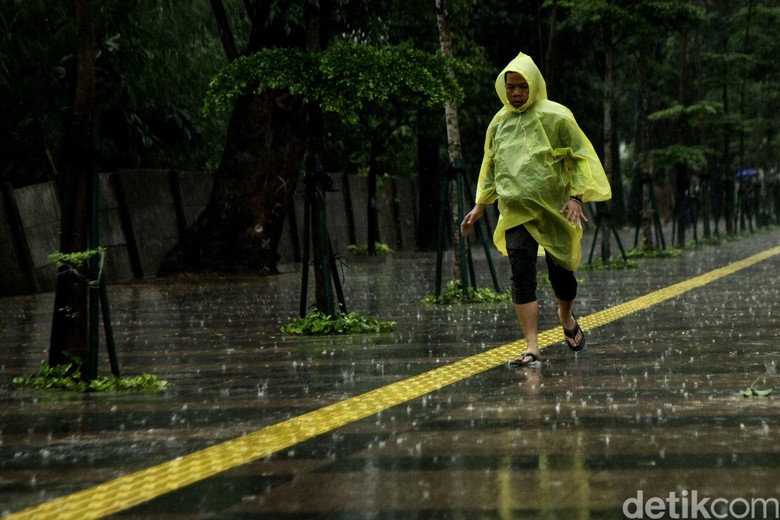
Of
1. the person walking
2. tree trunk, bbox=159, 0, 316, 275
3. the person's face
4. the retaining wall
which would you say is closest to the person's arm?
the person walking

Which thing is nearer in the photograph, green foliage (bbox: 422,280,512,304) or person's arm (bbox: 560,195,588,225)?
person's arm (bbox: 560,195,588,225)

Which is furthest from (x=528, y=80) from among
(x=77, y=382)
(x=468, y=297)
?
(x=468, y=297)

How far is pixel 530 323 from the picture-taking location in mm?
9328

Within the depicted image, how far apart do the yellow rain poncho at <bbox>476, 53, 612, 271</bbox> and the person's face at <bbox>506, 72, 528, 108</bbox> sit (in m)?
0.04

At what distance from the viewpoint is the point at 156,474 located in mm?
5648

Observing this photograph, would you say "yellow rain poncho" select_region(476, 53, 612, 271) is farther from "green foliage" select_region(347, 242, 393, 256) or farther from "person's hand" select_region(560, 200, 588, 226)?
"green foliage" select_region(347, 242, 393, 256)

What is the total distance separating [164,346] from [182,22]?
17.0m

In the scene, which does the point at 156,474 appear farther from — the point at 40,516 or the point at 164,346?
the point at 164,346

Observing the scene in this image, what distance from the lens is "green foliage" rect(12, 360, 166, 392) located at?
846 centimetres

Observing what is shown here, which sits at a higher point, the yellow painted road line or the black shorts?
the black shorts

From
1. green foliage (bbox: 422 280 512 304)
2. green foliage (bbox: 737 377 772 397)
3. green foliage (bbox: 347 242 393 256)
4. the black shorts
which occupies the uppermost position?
the black shorts

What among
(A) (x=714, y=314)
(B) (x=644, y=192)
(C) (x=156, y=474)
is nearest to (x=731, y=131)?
(B) (x=644, y=192)

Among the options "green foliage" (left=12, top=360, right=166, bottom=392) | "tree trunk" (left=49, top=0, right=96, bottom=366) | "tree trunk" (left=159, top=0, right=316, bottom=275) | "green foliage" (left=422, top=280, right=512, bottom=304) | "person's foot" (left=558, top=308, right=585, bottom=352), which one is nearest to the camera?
"green foliage" (left=12, top=360, right=166, bottom=392)

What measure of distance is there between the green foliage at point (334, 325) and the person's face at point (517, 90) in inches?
125
